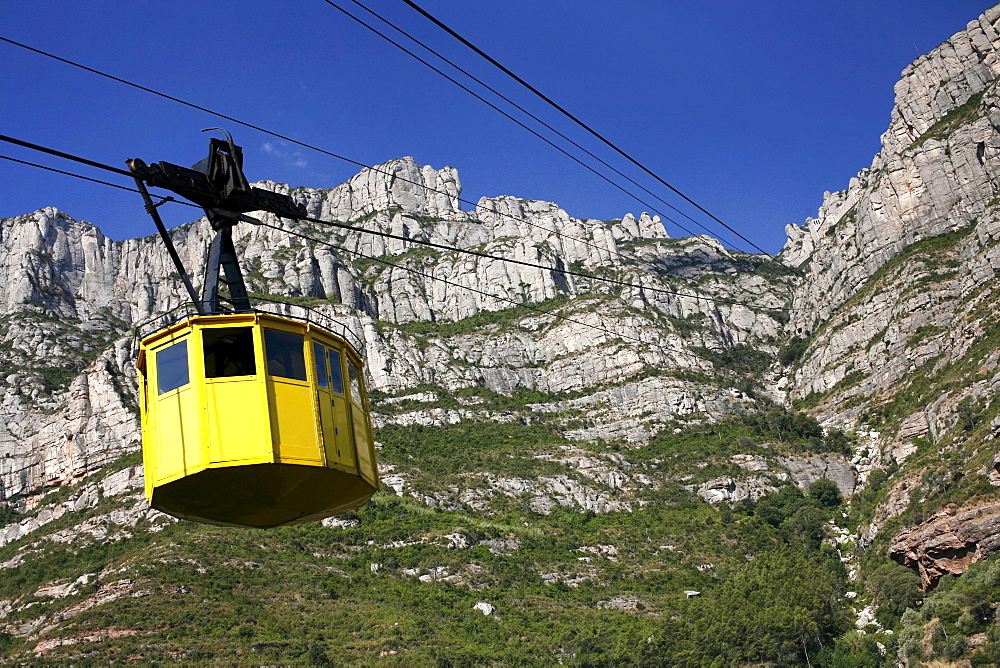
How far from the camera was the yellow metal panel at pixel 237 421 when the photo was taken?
13703mm

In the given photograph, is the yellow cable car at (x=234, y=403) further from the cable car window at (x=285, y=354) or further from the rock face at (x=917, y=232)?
the rock face at (x=917, y=232)

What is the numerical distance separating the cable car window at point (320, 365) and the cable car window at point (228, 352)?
118 cm

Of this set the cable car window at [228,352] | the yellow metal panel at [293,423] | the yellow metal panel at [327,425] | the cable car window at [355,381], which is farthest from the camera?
the cable car window at [355,381]

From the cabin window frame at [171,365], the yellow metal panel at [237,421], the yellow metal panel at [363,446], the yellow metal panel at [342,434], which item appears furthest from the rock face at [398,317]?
the yellow metal panel at [237,421]

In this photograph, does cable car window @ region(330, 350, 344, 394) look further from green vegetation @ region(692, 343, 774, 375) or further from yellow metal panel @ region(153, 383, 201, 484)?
green vegetation @ region(692, 343, 774, 375)

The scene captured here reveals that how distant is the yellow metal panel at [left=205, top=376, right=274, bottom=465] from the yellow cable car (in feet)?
0.05

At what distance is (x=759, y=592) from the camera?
77.9 meters

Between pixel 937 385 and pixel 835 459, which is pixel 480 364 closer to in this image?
pixel 835 459

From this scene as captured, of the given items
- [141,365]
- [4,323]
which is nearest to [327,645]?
[141,365]

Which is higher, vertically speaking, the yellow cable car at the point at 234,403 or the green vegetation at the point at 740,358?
the green vegetation at the point at 740,358

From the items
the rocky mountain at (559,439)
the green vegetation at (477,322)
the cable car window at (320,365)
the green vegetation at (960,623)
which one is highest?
the green vegetation at (477,322)

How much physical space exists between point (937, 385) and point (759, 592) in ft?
107

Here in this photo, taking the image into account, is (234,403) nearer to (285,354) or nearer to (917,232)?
(285,354)

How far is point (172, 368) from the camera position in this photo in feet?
47.8
